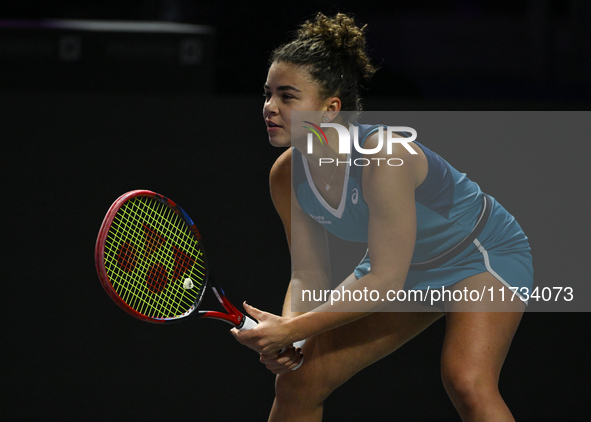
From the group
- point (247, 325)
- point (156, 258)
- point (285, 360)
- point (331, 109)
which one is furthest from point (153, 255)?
point (331, 109)

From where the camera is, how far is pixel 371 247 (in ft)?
4.43

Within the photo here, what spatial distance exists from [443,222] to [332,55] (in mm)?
418

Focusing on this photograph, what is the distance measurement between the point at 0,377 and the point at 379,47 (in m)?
2.10

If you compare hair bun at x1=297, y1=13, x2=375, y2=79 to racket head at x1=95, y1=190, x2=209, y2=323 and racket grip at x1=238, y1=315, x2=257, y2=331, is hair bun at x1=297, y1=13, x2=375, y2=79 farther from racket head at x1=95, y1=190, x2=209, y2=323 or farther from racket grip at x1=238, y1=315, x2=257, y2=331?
racket grip at x1=238, y1=315, x2=257, y2=331

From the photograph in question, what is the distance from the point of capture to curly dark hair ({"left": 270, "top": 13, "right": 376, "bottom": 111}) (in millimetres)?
1429

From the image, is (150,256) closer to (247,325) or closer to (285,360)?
(247,325)

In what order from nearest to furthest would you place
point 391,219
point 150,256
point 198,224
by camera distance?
point 391,219 → point 150,256 → point 198,224

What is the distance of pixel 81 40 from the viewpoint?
2.18 meters

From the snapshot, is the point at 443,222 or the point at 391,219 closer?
the point at 391,219

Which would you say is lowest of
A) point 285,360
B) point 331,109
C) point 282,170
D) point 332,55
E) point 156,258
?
point 285,360

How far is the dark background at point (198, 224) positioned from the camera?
2.12m

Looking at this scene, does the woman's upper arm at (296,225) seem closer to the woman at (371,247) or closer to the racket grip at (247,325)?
the woman at (371,247)

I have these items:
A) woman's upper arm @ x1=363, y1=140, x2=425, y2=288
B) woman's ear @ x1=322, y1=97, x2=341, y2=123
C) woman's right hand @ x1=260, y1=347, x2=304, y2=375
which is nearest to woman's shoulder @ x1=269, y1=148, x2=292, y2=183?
woman's ear @ x1=322, y1=97, x2=341, y2=123

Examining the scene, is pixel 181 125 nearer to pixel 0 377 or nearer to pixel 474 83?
pixel 0 377
